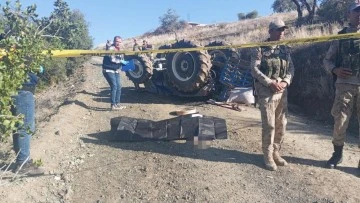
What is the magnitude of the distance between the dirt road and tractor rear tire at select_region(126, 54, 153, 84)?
2767 mm

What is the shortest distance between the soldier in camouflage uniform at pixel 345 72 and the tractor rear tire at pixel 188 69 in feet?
12.5

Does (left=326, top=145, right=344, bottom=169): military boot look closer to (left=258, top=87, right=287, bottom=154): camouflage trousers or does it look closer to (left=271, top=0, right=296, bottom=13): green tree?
(left=258, top=87, right=287, bottom=154): camouflage trousers

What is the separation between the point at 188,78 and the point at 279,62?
3970 mm

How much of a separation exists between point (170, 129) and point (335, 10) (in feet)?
52.7

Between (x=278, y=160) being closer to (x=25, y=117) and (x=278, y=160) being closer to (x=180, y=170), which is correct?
(x=180, y=170)

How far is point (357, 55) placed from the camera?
519cm

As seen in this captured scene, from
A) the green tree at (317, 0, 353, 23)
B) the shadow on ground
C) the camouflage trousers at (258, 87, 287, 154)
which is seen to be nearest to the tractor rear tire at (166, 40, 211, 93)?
the shadow on ground

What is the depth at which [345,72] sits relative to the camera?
5238 mm

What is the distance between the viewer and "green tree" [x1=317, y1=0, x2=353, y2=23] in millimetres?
18922

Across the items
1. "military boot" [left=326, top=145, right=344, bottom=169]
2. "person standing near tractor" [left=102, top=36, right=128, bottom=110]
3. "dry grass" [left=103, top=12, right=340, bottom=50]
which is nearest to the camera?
"military boot" [left=326, top=145, right=344, bottom=169]

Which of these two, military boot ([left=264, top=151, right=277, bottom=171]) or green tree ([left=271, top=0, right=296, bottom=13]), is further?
green tree ([left=271, top=0, right=296, bottom=13])

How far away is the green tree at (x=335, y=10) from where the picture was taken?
1892 cm

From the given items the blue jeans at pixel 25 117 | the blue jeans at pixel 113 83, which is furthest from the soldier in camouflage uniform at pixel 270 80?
the blue jeans at pixel 113 83

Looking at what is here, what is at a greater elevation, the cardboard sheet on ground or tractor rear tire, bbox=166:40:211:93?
tractor rear tire, bbox=166:40:211:93
